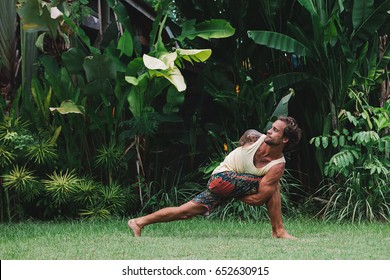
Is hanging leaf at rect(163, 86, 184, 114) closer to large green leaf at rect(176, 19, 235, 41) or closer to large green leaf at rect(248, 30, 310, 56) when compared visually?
large green leaf at rect(176, 19, 235, 41)

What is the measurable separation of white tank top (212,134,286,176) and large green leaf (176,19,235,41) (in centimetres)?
315

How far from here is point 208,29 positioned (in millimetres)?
10383

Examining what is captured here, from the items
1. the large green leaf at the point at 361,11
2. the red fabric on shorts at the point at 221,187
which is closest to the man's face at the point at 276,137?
the red fabric on shorts at the point at 221,187

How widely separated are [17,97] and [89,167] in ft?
4.41

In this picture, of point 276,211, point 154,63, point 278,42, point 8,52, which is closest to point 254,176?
point 276,211

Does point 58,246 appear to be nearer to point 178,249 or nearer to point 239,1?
point 178,249

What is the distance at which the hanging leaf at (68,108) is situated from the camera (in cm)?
980

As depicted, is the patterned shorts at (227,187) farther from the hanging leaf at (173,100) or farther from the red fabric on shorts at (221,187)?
the hanging leaf at (173,100)

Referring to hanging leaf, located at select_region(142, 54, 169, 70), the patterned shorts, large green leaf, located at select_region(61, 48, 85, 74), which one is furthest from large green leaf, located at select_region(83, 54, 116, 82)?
the patterned shorts

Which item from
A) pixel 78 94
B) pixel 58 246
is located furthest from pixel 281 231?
pixel 78 94

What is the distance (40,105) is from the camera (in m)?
10.3

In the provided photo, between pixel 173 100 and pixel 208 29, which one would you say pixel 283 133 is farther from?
pixel 173 100

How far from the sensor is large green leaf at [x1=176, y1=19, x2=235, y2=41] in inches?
404

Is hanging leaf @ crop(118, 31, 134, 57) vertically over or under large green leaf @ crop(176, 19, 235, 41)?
under
